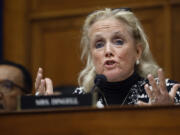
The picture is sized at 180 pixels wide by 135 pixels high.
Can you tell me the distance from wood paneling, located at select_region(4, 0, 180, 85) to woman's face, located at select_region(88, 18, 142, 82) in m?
1.17

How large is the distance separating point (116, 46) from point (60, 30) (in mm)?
1675

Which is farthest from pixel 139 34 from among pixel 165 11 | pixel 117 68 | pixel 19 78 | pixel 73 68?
pixel 73 68

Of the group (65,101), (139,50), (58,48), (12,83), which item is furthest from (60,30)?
(65,101)

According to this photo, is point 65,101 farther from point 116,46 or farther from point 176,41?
point 176,41

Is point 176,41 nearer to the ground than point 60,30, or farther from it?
nearer to the ground

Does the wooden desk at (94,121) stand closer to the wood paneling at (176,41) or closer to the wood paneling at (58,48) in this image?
the wood paneling at (176,41)

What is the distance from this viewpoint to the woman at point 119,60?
2.58 meters

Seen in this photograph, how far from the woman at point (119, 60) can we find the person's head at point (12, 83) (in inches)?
17.4

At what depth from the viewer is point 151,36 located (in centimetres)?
390

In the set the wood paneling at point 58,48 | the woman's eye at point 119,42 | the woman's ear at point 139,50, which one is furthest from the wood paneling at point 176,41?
the woman's eye at point 119,42

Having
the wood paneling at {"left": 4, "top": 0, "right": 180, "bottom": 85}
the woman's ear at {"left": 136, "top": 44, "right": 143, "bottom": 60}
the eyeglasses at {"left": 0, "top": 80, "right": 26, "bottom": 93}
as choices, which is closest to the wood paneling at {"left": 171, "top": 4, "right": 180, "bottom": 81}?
the wood paneling at {"left": 4, "top": 0, "right": 180, "bottom": 85}

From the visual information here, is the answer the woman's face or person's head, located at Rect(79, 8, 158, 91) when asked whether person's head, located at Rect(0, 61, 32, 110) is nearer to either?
person's head, located at Rect(79, 8, 158, 91)

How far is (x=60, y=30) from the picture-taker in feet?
13.9

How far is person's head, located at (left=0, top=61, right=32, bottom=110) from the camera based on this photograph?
2.94 meters
